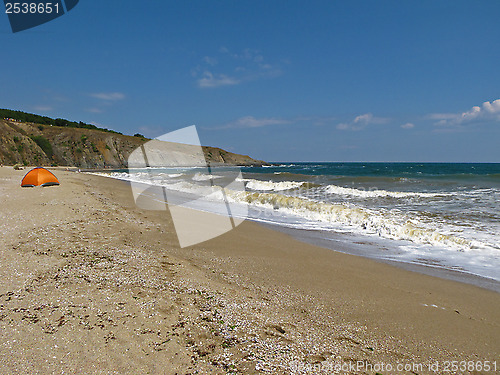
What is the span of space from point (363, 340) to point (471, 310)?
6.92 feet

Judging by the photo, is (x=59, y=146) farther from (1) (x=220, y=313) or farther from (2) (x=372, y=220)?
(1) (x=220, y=313)

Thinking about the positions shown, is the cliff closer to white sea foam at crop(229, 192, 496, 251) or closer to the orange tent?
the orange tent

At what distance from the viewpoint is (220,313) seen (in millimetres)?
3246

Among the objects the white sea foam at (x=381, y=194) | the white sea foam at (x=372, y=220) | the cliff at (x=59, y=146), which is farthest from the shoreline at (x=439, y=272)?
the cliff at (x=59, y=146)

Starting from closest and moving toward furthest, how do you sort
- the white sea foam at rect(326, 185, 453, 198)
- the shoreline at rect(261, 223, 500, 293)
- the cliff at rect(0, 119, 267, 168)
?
the shoreline at rect(261, 223, 500, 293) → the white sea foam at rect(326, 185, 453, 198) → the cliff at rect(0, 119, 267, 168)

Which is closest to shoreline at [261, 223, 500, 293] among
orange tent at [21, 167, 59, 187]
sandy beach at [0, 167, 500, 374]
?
sandy beach at [0, 167, 500, 374]

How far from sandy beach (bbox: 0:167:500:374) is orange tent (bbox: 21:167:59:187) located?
1058cm

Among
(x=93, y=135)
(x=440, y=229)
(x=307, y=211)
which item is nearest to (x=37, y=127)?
(x=93, y=135)

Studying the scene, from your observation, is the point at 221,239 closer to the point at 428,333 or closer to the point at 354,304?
the point at 354,304

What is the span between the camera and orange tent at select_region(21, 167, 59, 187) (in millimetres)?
14414

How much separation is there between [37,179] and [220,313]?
15.8 metres

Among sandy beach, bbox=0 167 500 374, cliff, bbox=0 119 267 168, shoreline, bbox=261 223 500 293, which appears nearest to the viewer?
sandy beach, bbox=0 167 500 374

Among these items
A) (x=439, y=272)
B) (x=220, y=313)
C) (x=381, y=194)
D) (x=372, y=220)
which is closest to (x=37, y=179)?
(x=220, y=313)

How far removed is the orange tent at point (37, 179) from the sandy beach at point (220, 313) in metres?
10.6
